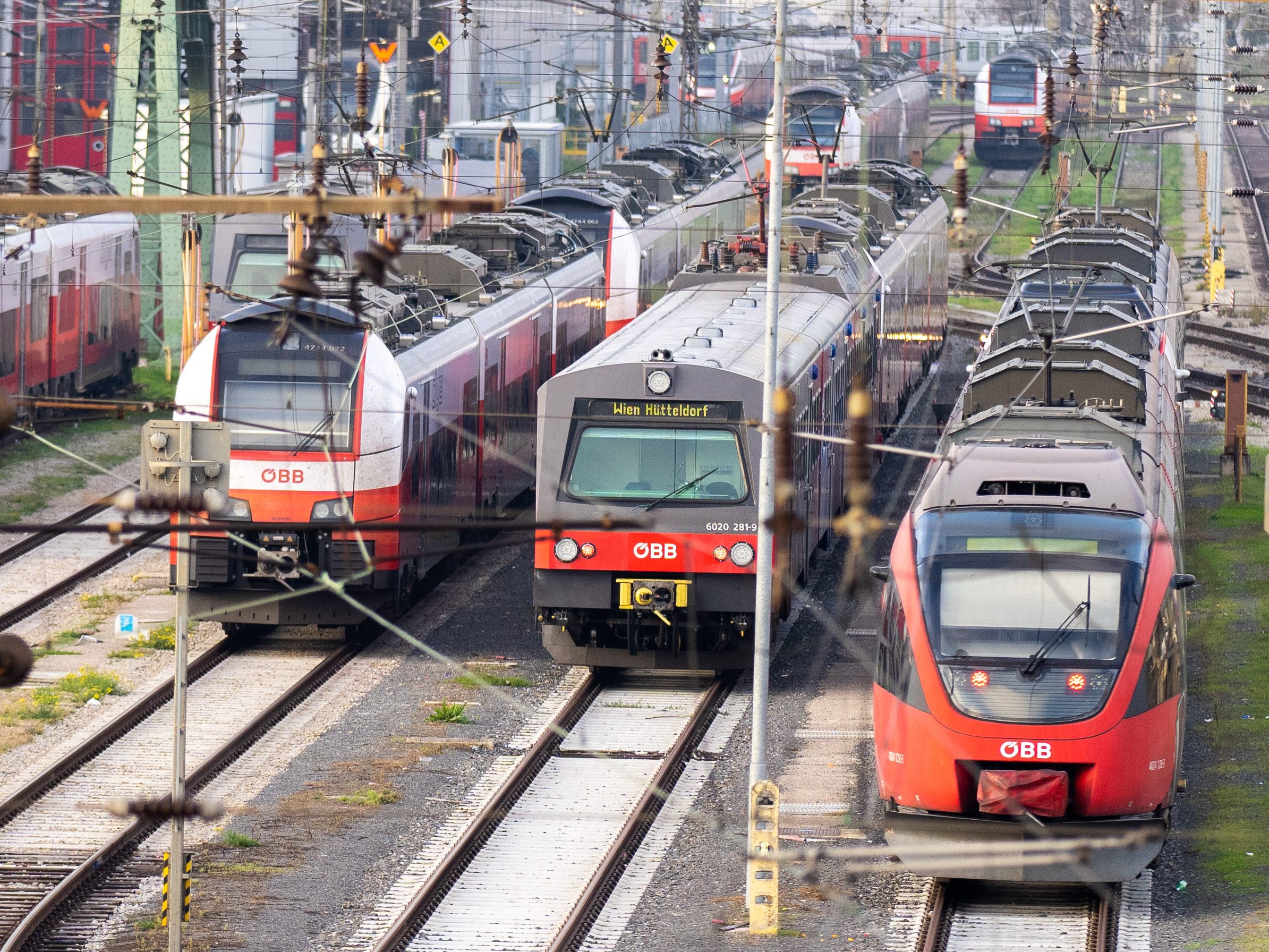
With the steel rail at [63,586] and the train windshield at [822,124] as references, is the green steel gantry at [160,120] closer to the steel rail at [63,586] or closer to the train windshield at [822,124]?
the steel rail at [63,586]

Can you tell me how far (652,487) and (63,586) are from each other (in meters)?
7.95

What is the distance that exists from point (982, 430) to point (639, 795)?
392 cm

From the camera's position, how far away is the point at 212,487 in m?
13.7

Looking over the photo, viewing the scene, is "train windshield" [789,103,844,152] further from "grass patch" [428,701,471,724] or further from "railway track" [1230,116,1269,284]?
"grass patch" [428,701,471,724]

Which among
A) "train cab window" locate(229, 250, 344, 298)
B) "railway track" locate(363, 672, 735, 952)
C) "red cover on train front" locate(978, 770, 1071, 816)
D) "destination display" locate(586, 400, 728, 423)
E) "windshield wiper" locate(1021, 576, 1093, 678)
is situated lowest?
"railway track" locate(363, 672, 735, 952)

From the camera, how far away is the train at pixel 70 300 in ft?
97.8

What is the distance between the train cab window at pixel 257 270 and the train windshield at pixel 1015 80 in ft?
106

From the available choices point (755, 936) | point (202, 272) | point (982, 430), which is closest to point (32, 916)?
point (755, 936)

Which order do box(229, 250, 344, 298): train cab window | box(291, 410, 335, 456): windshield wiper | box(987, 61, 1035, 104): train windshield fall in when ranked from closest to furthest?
box(291, 410, 335, 456): windshield wiper, box(229, 250, 344, 298): train cab window, box(987, 61, 1035, 104): train windshield

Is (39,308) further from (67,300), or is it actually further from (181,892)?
(181,892)

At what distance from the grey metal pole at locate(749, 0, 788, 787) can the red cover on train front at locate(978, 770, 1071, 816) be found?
1716 mm

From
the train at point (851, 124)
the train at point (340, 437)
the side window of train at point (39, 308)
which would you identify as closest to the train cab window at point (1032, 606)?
the train at point (340, 437)

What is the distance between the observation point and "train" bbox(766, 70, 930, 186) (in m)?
47.1

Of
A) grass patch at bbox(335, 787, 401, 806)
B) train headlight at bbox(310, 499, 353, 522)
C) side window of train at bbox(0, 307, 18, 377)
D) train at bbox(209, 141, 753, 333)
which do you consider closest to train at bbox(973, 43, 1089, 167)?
train at bbox(209, 141, 753, 333)
